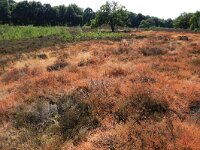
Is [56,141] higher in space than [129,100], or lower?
lower

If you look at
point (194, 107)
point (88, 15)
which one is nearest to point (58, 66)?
point (194, 107)

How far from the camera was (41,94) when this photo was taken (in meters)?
11.3

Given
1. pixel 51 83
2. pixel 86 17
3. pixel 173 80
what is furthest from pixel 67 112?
pixel 86 17

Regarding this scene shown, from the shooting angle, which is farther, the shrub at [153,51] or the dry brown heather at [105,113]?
the shrub at [153,51]

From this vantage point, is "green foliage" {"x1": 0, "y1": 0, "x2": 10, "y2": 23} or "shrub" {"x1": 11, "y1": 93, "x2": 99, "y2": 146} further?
"green foliage" {"x1": 0, "y1": 0, "x2": 10, "y2": 23}

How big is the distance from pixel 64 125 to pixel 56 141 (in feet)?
2.82

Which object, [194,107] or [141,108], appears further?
[194,107]

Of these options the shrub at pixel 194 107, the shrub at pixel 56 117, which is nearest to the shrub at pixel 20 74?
the shrub at pixel 56 117

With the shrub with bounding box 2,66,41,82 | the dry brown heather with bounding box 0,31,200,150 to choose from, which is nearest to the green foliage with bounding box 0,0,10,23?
the shrub with bounding box 2,66,41,82

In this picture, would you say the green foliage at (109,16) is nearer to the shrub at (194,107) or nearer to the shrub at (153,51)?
the shrub at (153,51)

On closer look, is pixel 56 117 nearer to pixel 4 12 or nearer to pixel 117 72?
pixel 117 72

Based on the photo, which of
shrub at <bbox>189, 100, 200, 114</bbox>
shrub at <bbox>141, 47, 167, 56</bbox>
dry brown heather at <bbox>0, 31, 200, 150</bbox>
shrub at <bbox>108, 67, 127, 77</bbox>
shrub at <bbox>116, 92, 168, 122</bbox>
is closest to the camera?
dry brown heather at <bbox>0, 31, 200, 150</bbox>

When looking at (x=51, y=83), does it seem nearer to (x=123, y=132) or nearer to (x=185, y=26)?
(x=123, y=132)

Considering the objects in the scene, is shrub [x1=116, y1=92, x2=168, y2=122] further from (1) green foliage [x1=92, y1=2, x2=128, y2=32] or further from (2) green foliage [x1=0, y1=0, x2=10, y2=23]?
(2) green foliage [x1=0, y1=0, x2=10, y2=23]
